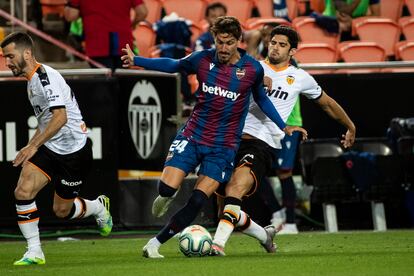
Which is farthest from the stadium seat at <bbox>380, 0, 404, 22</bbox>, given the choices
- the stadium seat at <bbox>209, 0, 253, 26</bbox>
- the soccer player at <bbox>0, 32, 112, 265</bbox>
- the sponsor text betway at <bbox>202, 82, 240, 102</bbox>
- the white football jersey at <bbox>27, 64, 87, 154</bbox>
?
the sponsor text betway at <bbox>202, 82, 240, 102</bbox>

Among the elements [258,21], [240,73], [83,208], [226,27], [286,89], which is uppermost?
[226,27]

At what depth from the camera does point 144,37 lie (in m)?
17.3

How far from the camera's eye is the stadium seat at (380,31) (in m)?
18.0

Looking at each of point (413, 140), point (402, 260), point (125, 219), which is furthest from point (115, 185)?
point (402, 260)

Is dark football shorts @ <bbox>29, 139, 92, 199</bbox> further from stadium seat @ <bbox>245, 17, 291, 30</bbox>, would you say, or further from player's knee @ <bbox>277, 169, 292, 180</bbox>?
stadium seat @ <bbox>245, 17, 291, 30</bbox>

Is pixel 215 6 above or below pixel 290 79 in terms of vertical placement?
below

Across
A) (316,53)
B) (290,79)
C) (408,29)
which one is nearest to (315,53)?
(316,53)

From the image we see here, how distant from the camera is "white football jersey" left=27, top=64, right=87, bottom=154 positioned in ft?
34.4

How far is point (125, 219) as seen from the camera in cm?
1423

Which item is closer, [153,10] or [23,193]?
[23,193]

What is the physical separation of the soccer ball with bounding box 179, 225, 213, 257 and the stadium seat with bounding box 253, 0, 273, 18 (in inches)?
345

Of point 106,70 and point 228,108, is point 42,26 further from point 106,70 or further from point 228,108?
point 228,108

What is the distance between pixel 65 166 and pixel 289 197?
135 inches

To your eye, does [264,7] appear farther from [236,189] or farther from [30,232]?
[30,232]
